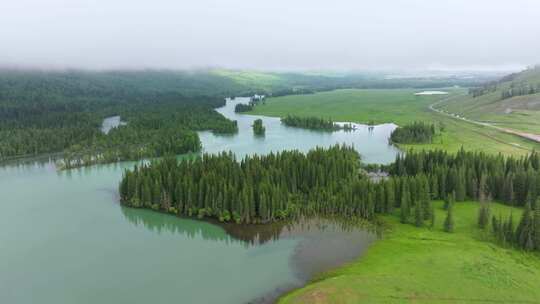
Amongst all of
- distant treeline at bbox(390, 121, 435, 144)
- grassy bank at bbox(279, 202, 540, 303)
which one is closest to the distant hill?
distant treeline at bbox(390, 121, 435, 144)

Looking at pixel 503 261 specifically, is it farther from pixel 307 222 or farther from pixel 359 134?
pixel 359 134

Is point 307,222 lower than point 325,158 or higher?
lower

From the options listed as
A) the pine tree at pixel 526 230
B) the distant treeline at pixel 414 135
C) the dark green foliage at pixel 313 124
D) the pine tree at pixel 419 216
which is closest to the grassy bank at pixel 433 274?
the pine tree at pixel 526 230

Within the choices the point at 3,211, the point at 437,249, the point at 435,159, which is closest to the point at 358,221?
A: the point at 437,249

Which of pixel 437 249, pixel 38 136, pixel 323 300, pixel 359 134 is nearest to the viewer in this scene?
pixel 323 300

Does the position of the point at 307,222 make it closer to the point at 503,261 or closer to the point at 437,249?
the point at 437,249

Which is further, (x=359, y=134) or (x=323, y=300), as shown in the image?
(x=359, y=134)

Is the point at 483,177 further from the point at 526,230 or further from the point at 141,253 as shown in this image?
the point at 141,253

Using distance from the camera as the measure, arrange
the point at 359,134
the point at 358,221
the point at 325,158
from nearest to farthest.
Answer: the point at 358,221 → the point at 325,158 → the point at 359,134
